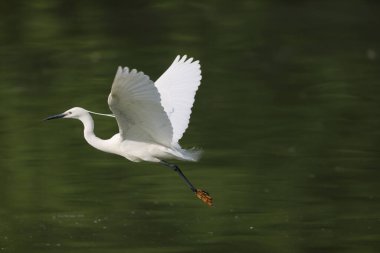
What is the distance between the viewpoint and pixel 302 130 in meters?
11.2

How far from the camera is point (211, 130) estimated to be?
11102 millimetres

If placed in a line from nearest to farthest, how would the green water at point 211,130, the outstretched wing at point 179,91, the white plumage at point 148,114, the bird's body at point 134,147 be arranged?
the white plumage at point 148,114 < the bird's body at point 134,147 < the outstretched wing at point 179,91 < the green water at point 211,130

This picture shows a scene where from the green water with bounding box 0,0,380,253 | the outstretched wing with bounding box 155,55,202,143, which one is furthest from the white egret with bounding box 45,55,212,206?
the green water with bounding box 0,0,380,253

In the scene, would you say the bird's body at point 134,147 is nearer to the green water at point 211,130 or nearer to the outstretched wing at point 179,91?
the outstretched wing at point 179,91

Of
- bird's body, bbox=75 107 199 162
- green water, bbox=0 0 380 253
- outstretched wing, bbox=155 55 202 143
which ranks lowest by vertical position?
green water, bbox=0 0 380 253

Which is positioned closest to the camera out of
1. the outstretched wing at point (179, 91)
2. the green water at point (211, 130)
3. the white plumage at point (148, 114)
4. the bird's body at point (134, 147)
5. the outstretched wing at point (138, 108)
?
the outstretched wing at point (138, 108)

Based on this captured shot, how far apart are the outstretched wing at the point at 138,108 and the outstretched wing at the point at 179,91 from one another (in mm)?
315

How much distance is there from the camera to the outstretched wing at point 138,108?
611 cm

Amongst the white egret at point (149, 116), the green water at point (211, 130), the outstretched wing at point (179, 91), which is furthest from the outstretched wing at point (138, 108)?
the green water at point (211, 130)

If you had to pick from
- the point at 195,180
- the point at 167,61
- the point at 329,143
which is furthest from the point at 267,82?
the point at 195,180

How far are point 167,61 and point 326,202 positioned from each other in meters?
4.99

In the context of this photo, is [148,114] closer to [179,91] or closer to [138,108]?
[138,108]

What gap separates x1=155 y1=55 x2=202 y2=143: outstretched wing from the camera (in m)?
7.36

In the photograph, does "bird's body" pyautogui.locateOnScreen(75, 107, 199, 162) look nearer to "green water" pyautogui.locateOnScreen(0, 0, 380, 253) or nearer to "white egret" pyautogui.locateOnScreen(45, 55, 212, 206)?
"white egret" pyautogui.locateOnScreen(45, 55, 212, 206)
